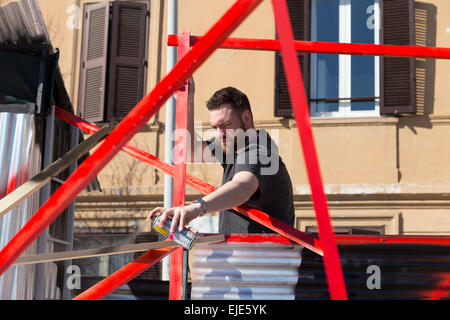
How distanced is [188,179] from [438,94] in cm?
724

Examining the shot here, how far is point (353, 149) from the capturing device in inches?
384

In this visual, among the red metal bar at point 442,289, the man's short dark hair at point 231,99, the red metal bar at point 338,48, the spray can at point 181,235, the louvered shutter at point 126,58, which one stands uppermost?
the louvered shutter at point 126,58

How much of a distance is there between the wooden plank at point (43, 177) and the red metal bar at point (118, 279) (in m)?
0.53

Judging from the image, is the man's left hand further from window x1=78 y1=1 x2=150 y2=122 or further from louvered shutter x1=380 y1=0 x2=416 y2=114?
window x1=78 y1=1 x2=150 y2=122

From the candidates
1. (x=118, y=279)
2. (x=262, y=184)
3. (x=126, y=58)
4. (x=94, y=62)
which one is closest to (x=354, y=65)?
(x=126, y=58)

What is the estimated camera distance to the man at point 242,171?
97.3 inches

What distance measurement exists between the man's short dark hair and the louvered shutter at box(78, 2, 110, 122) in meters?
8.00

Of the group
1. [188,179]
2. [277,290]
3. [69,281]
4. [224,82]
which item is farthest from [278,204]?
[224,82]

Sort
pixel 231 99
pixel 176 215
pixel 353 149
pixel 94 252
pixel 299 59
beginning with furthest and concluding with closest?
pixel 299 59, pixel 353 149, pixel 231 99, pixel 94 252, pixel 176 215

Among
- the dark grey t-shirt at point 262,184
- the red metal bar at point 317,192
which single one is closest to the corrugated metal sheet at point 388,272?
the dark grey t-shirt at point 262,184

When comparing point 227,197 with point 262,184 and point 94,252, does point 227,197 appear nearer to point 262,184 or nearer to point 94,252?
point 262,184

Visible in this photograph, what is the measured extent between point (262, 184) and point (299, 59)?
769 cm

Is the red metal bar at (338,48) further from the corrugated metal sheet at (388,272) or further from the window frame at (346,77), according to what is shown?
the window frame at (346,77)
